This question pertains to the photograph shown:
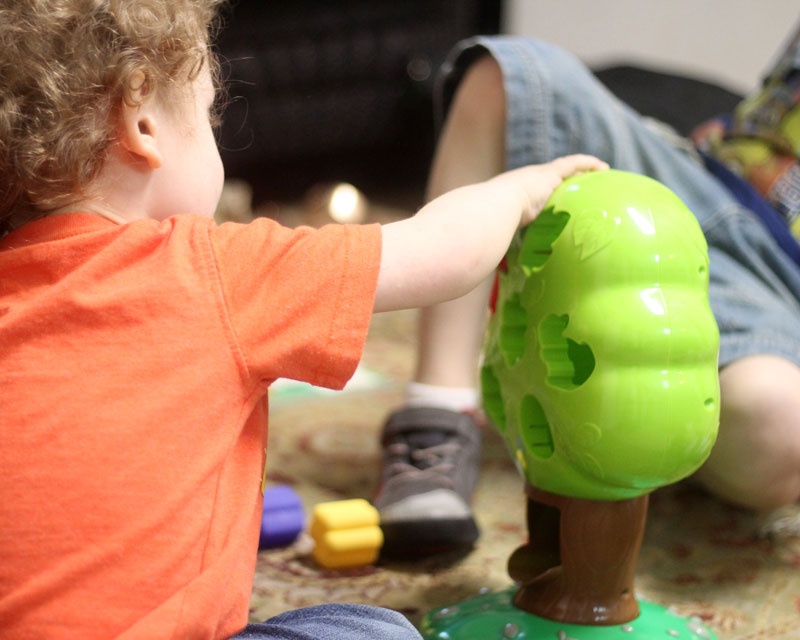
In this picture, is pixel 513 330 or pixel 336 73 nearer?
pixel 513 330

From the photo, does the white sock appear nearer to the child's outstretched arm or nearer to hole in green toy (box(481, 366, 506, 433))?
hole in green toy (box(481, 366, 506, 433))

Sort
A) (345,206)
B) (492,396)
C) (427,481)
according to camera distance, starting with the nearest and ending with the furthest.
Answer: (492,396), (427,481), (345,206)

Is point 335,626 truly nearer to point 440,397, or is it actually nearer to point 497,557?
point 497,557

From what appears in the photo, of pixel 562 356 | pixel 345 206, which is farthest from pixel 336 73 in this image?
pixel 562 356

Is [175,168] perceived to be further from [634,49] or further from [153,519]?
[634,49]

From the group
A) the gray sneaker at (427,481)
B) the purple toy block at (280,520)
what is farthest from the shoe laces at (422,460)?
the purple toy block at (280,520)

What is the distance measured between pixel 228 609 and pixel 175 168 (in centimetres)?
29

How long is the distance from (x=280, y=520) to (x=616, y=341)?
42cm

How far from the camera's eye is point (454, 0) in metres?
2.39

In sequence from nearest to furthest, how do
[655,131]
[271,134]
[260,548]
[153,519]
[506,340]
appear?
1. [153,519]
2. [506,340]
3. [260,548]
4. [655,131]
5. [271,134]

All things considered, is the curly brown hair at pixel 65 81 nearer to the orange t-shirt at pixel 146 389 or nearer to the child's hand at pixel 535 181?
the orange t-shirt at pixel 146 389

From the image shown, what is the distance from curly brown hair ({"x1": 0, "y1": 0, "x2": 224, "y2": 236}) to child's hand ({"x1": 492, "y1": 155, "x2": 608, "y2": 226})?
0.86ft

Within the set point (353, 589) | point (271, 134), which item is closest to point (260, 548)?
point (353, 589)

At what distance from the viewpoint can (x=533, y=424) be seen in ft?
2.38
